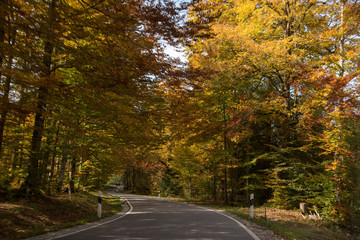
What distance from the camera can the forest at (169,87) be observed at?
5109 millimetres

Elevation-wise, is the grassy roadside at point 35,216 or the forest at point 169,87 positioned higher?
the forest at point 169,87

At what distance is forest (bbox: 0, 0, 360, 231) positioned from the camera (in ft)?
16.8

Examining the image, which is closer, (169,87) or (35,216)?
(35,216)

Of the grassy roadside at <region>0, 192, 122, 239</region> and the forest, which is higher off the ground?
the forest

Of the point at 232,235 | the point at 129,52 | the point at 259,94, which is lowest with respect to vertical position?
the point at 232,235

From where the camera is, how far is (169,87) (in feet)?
26.0

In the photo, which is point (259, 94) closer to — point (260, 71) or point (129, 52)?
point (260, 71)

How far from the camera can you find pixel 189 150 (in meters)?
18.8

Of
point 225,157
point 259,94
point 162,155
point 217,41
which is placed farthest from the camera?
point 162,155

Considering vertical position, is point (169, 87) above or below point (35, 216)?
above

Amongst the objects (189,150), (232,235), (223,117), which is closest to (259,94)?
(223,117)

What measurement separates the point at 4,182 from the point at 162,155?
59.0ft

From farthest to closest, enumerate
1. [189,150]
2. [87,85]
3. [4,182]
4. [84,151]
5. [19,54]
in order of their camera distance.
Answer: [189,150], [84,151], [4,182], [87,85], [19,54]

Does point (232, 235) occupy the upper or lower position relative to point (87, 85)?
lower
